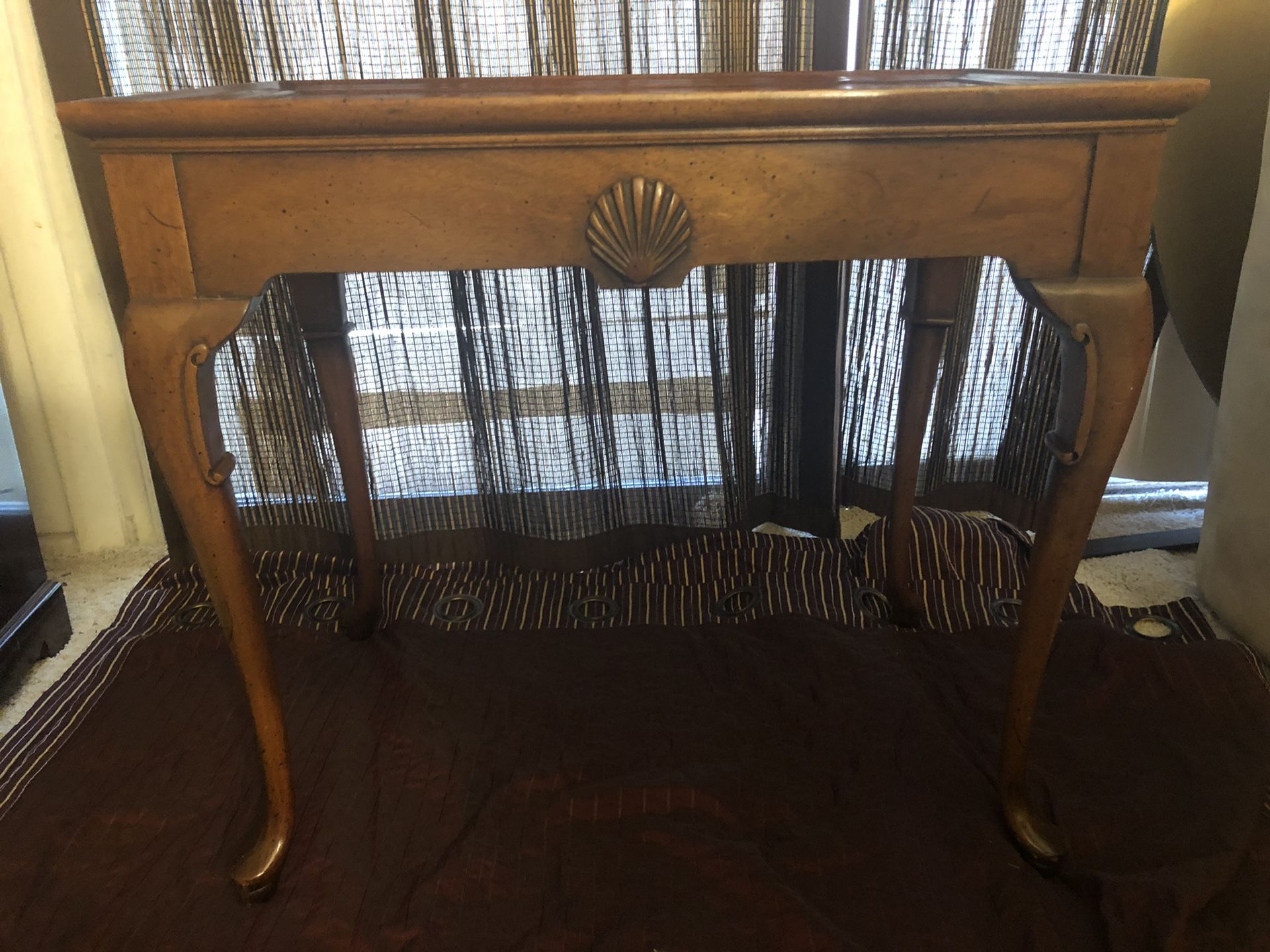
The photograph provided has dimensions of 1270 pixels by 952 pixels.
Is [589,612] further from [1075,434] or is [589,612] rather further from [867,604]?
[1075,434]

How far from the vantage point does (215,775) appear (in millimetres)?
1015

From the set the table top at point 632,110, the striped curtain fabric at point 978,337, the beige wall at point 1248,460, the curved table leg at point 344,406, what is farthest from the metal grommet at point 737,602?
the table top at point 632,110

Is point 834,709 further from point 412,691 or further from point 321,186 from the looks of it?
point 321,186

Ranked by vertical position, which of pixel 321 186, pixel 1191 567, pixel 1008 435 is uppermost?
pixel 321 186

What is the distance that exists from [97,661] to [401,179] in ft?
2.95

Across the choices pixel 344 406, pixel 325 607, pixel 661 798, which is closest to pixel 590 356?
pixel 344 406

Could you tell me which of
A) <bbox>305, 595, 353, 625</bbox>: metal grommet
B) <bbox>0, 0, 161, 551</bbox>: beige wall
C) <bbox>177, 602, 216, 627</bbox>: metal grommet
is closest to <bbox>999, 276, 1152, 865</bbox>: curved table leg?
<bbox>305, 595, 353, 625</bbox>: metal grommet

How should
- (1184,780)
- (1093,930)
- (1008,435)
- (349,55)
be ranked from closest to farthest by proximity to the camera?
(1093,930)
(1184,780)
(349,55)
(1008,435)

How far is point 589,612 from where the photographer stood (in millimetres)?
1342

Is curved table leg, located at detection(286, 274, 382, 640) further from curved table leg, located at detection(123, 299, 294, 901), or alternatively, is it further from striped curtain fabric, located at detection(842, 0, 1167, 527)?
striped curtain fabric, located at detection(842, 0, 1167, 527)

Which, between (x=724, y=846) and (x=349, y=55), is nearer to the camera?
(x=724, y=846)

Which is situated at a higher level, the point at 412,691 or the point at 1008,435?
the point at 1008,435

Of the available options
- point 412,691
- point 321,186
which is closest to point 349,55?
point 321,186

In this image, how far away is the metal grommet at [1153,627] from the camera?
1.22 metres
